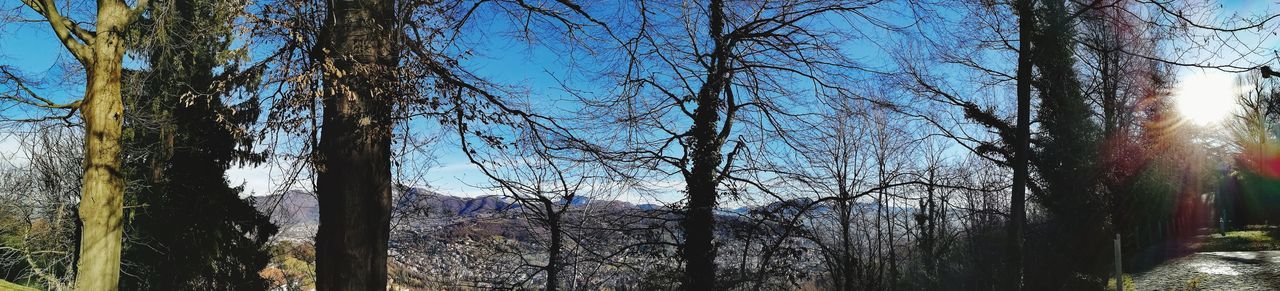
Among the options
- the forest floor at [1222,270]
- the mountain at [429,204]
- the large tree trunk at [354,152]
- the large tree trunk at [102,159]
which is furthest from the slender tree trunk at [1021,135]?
the large tree trunk at [102,159]

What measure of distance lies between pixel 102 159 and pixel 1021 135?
1307 cm

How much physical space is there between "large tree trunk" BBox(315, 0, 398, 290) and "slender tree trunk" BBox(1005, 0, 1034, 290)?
9756 millimetres

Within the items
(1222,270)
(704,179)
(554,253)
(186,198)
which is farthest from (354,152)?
(186,198)

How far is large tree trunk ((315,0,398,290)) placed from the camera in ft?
16.8

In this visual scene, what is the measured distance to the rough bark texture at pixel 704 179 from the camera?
8867 mm

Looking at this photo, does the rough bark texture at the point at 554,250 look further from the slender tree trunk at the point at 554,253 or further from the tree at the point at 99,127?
the tree at the point at 99,127

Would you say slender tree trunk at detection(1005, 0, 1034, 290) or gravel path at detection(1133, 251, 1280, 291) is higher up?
slender tree trunk at detection(1005, 0, 1034, 290)

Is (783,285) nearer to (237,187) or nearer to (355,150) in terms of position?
(355,150)

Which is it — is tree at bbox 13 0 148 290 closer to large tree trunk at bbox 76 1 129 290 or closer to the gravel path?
large tree trunk at bbox 76 1 129 290

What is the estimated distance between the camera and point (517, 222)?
35.0 ft

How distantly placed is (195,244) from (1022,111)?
17.1 meters

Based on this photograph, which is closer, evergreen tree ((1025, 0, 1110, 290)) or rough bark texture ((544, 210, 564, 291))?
rough bark texture ((544, 210, 564, 291))

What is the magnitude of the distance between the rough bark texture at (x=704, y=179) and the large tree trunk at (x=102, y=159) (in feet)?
24.2

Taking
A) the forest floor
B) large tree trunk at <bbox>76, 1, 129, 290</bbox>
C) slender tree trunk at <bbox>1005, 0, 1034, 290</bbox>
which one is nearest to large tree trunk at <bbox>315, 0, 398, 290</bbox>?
large tree trunk at <bbox>76, 1, 129, 290</bbox>
